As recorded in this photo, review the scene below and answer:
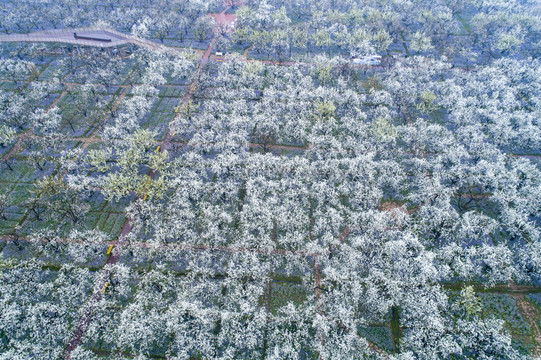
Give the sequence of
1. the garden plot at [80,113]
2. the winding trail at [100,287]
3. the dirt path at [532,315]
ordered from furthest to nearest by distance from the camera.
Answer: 1. the garden plot at [80,113]
2. the dirt path at [532,315]
3. the winding trail at [100,287]

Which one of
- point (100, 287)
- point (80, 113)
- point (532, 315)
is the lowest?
point (100, 287)

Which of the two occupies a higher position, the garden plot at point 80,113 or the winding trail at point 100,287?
the garden plot at point 80,113

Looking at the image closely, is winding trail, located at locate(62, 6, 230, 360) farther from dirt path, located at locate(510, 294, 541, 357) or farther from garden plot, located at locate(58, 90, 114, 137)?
dirt path, located at locate(510, 294, 541, 357)

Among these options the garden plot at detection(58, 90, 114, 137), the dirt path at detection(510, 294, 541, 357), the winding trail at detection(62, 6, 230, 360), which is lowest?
the winding trail at detection(62, 6, 230, 360)

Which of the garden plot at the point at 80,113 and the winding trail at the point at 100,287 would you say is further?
the garden plot at the point at 80,113

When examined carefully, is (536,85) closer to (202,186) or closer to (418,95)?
(418,95)

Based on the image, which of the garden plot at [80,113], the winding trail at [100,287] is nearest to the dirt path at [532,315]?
the winding trail at [100,287]

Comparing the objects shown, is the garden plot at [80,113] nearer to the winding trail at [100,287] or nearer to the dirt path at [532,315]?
the winding trail at [100,287]

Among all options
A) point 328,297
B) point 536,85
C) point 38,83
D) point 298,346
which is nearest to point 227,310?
point 298,346

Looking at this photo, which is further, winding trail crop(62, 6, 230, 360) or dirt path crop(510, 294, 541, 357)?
dirt path crop(510, 294, 541, 357)

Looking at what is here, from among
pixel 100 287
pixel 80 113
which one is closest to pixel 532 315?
pixel 100 287

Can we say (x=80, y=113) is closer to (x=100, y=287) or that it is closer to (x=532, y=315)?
(x=100, y=287)

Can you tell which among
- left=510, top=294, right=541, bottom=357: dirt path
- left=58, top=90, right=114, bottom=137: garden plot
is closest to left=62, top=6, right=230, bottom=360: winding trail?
left=58, top=90, right=114, bottom=137: garden plot
